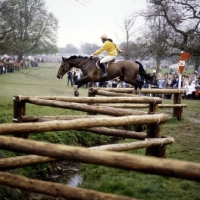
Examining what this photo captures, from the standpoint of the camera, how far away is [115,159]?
6.51 feet

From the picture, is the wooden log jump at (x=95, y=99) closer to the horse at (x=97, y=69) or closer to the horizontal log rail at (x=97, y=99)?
the horizontal log rail at (x=97, y=99)

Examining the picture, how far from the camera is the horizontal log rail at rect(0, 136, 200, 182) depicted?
1.83m

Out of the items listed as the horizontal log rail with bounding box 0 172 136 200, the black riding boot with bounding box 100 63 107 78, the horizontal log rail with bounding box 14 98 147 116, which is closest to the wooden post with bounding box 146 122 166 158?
the horizontal log rail with bounding box 14 98 147 116

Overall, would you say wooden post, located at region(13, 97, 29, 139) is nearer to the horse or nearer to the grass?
the grass

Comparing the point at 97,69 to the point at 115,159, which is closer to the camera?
the point at 115,159

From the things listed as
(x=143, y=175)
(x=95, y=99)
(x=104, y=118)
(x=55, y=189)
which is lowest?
(x=143, y=175)

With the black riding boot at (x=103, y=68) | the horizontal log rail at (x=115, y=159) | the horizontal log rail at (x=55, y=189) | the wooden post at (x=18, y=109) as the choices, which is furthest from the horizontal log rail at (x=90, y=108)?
the black riding boot at (x=103, y=68)

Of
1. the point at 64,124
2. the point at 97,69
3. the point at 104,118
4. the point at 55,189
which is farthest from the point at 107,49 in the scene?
the point at 55,189

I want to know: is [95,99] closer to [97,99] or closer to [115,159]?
[97,99]

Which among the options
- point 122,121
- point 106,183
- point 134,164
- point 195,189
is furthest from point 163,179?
point 134,164

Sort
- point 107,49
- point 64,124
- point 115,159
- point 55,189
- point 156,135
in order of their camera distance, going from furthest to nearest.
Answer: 1. point 107,49
2. point 156,135
3. point 64,124
4. point 55,189
5. point 115,159

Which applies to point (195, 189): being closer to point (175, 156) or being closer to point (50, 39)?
point (175, 156)

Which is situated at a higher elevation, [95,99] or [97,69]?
[97,69]

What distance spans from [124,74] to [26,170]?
6.50 m
